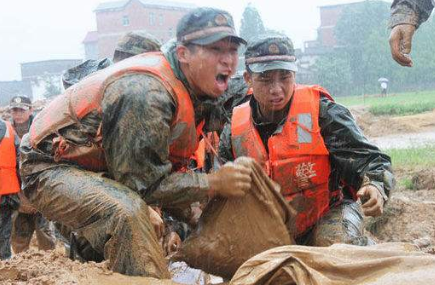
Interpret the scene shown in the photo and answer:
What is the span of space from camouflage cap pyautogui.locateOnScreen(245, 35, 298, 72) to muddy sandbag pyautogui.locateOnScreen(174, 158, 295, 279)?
1.02 meters

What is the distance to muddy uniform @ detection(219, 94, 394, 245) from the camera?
4363 millimetres

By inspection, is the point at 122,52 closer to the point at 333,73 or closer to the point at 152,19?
the point at 333,73

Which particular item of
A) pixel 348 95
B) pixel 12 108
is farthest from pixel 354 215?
pixel 348 95

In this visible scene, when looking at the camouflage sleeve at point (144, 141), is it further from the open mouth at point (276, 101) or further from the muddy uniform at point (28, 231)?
the muddy uniform at point (28, 231)

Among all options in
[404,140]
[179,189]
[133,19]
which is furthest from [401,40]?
[133,19]

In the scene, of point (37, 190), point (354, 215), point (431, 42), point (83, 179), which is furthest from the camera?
point (431, 42)

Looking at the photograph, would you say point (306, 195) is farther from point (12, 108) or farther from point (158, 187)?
point (12, 108)

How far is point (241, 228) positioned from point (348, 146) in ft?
3.41

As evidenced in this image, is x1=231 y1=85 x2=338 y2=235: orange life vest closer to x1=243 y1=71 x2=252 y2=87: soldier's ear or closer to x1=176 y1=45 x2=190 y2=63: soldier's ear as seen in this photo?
x1=243 y1=71 x2=252 y2=87: soldier's ear

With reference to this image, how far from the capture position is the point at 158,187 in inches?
146

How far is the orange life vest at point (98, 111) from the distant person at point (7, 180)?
4095 mm

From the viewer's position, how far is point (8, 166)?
8.07 meters

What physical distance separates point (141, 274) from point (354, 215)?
1.65 metres

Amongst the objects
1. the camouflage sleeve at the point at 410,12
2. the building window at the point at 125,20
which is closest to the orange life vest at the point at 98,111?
the camouflage sleeve at the point at 410,12
